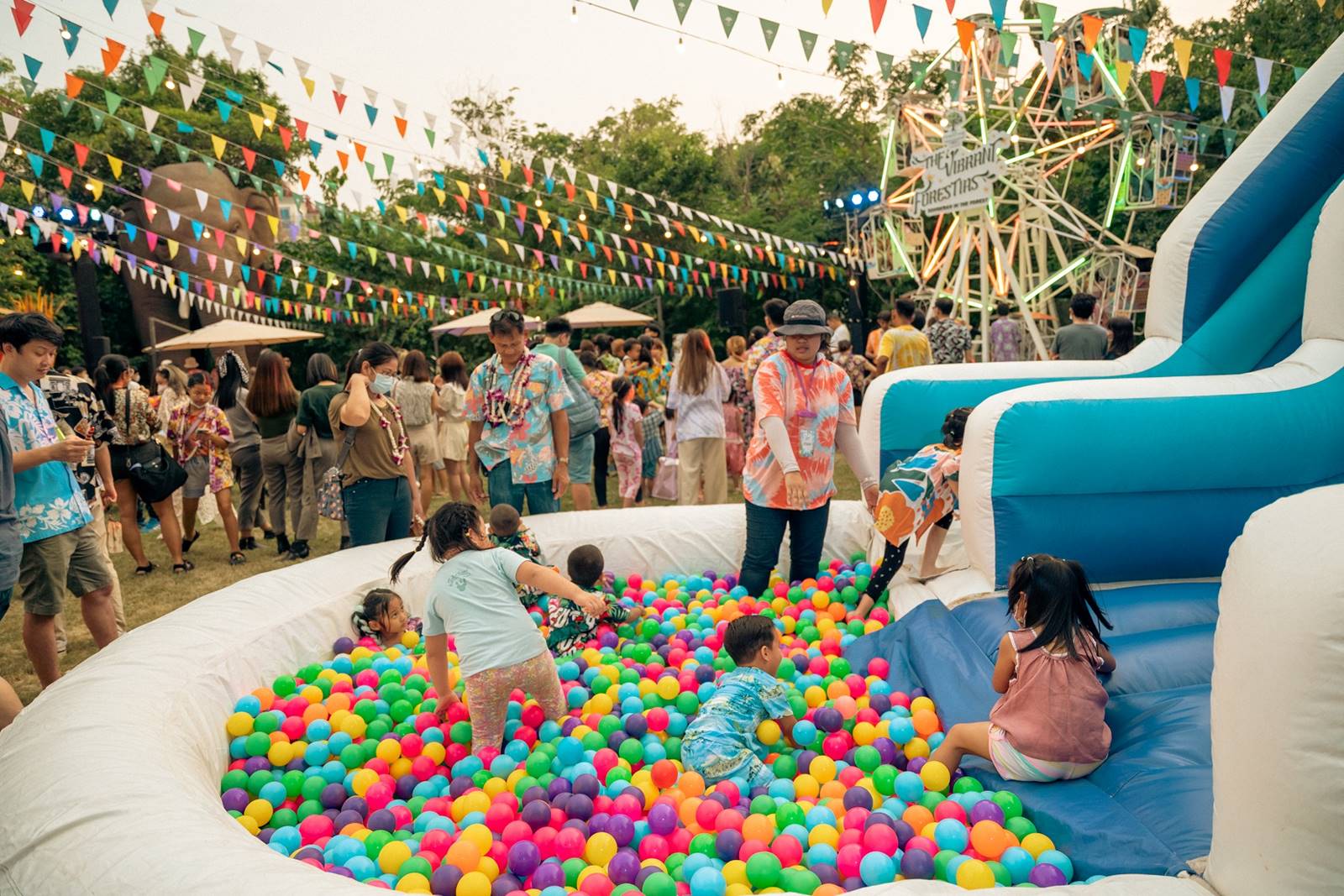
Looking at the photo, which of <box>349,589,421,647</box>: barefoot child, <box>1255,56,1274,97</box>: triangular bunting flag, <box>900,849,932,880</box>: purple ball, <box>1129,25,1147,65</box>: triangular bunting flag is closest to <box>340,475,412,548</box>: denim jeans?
<box>349,589,421,647</box>: barefoot child

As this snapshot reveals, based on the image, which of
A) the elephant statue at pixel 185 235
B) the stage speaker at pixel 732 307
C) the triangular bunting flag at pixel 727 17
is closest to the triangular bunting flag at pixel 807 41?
the triangular bunting flag at pixel 727 17

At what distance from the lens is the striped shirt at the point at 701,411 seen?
705 centimetres

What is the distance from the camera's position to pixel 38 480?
3.90m

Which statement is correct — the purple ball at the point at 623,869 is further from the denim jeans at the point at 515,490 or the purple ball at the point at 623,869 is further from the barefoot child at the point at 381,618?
the denim jeans at the point at 515,490

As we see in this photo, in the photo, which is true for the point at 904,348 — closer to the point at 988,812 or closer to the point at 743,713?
the point at 743,713

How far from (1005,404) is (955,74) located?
16.0 ft

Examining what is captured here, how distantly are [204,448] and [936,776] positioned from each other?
6121mm

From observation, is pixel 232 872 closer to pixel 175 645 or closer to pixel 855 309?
pixel 175 645

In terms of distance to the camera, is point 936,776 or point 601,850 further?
point 936,776

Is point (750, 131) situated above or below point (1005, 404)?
above

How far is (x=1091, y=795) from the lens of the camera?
2.76 m

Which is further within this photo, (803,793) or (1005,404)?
(1005,404)

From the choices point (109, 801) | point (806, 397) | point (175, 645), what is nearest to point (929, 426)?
point (806, 397)

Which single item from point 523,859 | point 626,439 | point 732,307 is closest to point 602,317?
point 732,307
